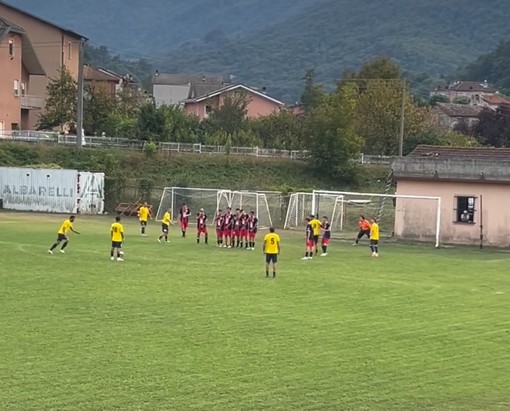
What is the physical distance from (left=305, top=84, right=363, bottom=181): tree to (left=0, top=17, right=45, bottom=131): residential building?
22584 mm

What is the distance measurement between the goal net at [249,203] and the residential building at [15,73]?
927 inches

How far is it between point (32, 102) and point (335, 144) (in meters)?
25.7

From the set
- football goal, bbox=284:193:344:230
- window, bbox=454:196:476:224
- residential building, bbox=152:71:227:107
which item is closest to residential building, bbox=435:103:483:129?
residential building, bbox=152:71:227:107

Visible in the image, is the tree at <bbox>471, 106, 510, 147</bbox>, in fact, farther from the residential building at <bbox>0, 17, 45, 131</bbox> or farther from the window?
the window

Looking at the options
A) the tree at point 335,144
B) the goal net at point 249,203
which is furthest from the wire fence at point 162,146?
the goal net at point 249,203

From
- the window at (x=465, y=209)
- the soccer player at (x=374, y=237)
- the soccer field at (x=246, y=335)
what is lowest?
the soccer field at (x=246, y=335)

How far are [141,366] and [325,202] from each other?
38.0 metres

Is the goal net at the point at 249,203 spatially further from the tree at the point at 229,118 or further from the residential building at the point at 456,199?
the tree at the point at 229,118

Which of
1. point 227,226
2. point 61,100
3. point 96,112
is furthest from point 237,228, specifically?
point 96,112

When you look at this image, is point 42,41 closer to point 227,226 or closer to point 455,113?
point 227,226

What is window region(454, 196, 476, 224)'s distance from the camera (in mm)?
42562

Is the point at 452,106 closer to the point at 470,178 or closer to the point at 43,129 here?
the point at 43,129

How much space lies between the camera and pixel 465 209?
42.9 metres

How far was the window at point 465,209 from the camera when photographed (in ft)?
140
